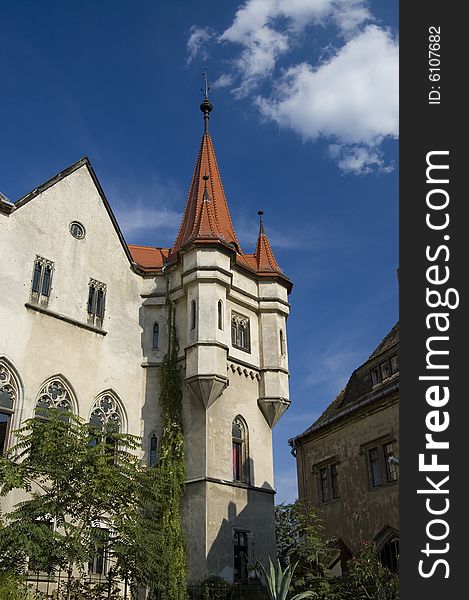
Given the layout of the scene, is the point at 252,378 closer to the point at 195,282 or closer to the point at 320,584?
the point at 195,282

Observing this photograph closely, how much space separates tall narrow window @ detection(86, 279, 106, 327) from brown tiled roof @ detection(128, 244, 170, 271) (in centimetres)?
247

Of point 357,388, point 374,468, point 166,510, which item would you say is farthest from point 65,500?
point 357,388

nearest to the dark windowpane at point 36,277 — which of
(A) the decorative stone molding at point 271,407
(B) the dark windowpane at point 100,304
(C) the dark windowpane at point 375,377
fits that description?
(B) the dark windowpane at point 100,304

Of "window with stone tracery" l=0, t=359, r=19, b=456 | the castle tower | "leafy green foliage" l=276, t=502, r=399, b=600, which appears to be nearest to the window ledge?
"window with stone tracery" l=0, t=359, r=19, b=456

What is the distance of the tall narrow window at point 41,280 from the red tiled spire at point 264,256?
8078mm

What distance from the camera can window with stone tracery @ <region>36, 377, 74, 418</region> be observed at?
19.2 m

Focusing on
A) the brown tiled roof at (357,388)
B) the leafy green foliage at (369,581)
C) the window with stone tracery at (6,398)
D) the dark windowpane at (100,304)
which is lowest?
the leafy green foliage at (369,581)

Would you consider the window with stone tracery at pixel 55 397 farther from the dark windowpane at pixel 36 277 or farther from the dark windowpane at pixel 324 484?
the dark windowpane at pixel 324 484

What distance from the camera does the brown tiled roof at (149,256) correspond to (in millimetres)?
25125

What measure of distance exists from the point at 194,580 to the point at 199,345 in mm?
6832

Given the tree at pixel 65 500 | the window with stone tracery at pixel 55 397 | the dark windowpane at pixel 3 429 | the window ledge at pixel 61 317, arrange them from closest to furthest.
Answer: the tree at pixel 65 500 → the dark windowpane at pixel 3 429 → the window with stone tracery at pixel 55 397 → the window ledge at pixel 61 317

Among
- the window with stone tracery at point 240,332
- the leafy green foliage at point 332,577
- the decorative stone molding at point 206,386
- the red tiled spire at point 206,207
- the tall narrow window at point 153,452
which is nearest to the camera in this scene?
the leafy green foliage at point 332,577

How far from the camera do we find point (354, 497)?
24.2m

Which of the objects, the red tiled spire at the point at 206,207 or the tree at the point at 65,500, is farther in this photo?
the red tiled spire at the point at 206,207
